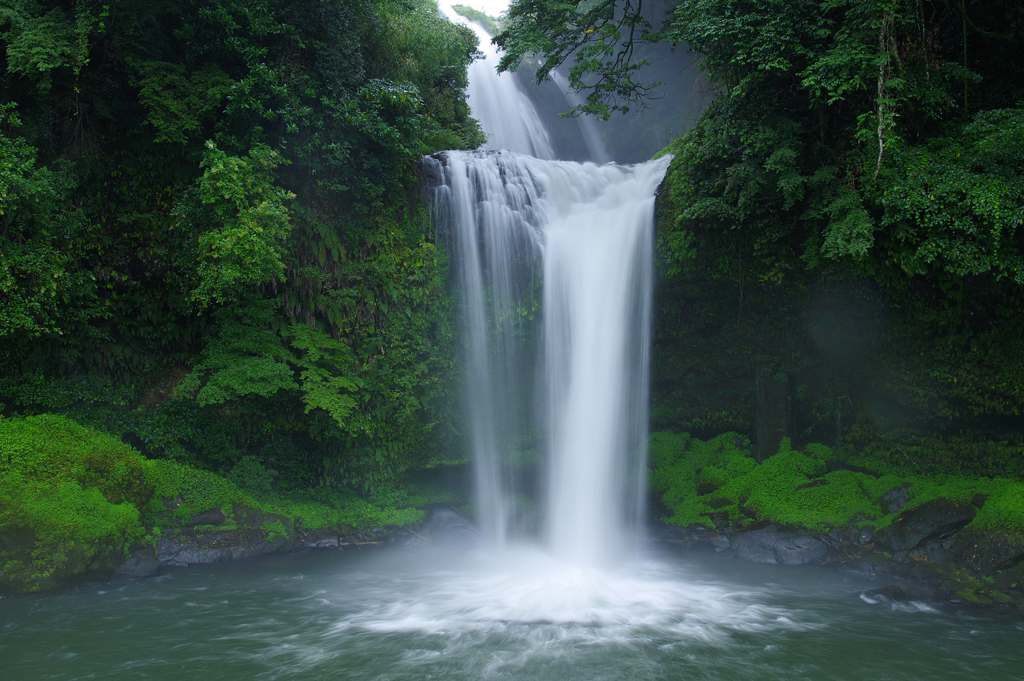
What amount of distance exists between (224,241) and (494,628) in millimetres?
6713

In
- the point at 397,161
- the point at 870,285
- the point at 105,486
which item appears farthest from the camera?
the point at 397,161

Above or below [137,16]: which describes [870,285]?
below

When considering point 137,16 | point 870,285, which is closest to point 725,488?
point 870,285

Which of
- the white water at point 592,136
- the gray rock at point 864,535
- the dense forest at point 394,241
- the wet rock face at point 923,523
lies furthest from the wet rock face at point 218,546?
the white water at point 592,136

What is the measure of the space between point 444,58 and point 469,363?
7.82m

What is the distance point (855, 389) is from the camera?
11.0 m

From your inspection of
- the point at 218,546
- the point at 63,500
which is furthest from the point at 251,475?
the point at 63,500

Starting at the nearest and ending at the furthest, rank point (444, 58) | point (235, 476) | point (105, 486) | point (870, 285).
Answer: point (105, 486)
point (870, 285)
point (235, 476)
point (444, 58)

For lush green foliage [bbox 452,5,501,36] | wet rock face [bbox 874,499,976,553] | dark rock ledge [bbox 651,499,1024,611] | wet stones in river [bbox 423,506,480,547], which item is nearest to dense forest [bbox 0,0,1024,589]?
wet stones in river [bbox 423,506,480,547]

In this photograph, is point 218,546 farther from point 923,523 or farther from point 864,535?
point 923,523

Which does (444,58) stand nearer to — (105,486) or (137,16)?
(137,16)

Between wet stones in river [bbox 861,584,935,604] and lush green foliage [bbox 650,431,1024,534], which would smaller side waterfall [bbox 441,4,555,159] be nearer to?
lush green foliage [bbox 650,431,1024,534]

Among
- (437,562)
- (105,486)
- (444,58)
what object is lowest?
(437,562)

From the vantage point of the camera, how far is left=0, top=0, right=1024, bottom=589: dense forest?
8531mm
